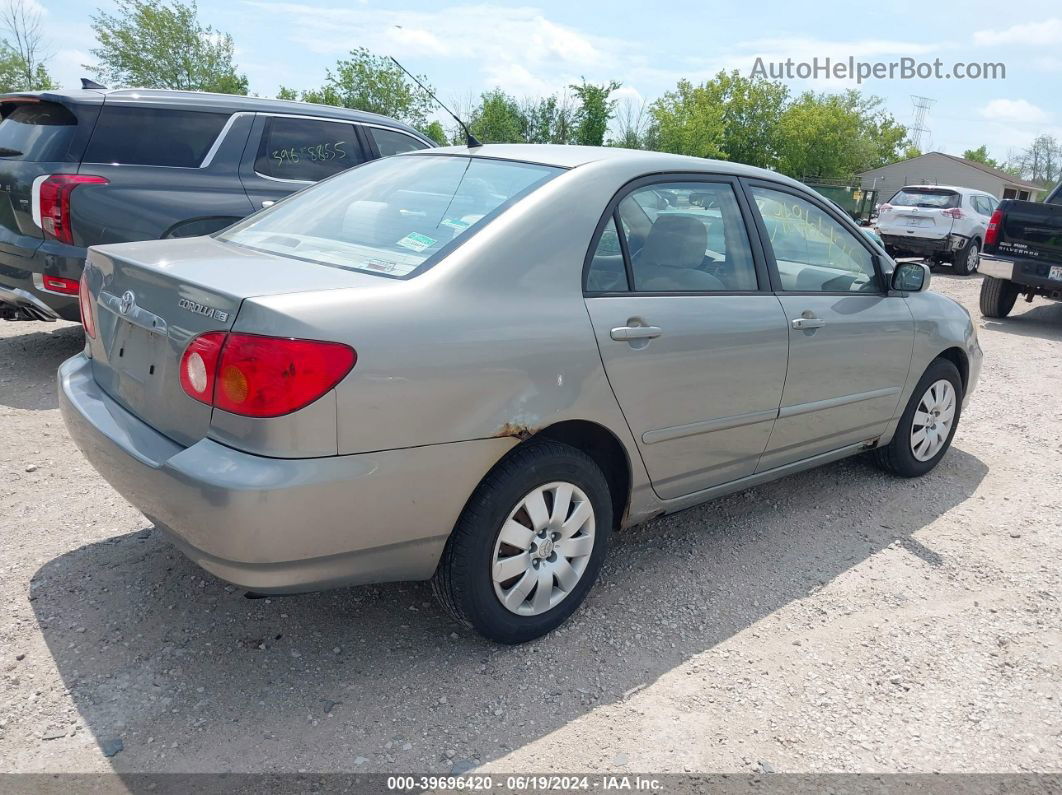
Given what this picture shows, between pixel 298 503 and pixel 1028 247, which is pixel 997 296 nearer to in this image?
pixel 1028 247

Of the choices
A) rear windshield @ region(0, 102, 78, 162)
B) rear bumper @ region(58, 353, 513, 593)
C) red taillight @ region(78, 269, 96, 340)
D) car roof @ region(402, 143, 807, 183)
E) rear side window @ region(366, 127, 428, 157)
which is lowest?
rear bumper @ region(58, 353, 513, 593)

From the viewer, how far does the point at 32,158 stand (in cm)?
526

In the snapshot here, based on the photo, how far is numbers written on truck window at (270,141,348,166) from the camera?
6160 mm

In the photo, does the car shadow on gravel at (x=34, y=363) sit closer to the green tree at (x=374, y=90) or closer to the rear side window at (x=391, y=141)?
the rear side window at (x=391, y=141)

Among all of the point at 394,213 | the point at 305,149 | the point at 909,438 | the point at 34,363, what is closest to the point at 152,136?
the point at 305,149

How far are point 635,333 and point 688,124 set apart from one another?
5840 centimetres

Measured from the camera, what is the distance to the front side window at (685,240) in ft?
10.1

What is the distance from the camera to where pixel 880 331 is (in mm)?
4043

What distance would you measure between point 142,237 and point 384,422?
3.82m

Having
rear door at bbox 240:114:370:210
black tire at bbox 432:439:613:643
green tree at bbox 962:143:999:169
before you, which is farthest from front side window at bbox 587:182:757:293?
green tree at bbox 962:143:999:169

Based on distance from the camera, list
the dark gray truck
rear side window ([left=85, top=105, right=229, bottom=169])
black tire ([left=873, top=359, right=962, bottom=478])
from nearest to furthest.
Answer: black tire ([left=873, top=359, right=962, bottom=478]) → rear side window ([left=85, top=105, right=229, bottom=169]) → the dark gray truck

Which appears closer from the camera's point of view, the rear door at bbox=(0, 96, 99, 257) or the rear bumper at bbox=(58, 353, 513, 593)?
the rear bumper at bbox=(58, 353, 513, 593)

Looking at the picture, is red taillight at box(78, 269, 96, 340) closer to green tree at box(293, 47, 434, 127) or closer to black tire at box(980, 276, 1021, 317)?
black tire at box(980, 276, 1021, 317)

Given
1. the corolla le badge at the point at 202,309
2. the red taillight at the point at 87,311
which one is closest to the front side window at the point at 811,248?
the corolla le badge at the point at 202,309
